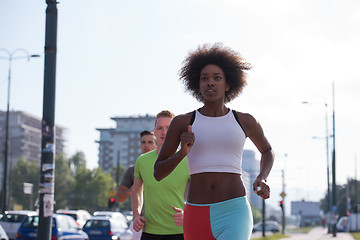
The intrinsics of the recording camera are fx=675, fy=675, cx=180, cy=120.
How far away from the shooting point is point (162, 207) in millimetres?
6059

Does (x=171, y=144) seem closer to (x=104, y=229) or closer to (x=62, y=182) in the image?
(x=104, y=229)

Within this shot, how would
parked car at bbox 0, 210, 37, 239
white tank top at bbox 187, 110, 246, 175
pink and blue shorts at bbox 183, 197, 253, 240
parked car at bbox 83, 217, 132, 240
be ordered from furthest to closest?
parked car at bbox 83, 217, 132, 240 → parked car at bbox 0, 210, 37, 239 → white tank top at bbox 187, 110, 246, 175 → pink and blue shorts at bbox 183, 197, 253, 240

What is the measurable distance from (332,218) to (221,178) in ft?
139

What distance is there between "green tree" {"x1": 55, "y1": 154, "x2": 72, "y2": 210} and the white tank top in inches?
3869

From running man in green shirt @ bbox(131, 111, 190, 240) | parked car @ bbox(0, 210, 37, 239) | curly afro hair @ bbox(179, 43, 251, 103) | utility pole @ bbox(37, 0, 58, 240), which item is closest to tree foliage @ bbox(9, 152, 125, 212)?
parked car @ bbox(0, 210, 37, 239)

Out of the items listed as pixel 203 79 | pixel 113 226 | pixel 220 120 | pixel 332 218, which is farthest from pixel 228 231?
pixel 332 218

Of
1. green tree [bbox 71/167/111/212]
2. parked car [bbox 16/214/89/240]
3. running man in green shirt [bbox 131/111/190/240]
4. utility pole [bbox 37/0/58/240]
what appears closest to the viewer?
running man in green shirt [bbox 131/111/190/240]

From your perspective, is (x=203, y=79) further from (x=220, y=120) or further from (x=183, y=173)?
(x=183, y=173)

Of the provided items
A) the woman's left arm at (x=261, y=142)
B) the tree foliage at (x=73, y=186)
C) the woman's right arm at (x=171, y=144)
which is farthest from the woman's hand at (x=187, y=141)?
the tree foliage at (x=73, y=186)

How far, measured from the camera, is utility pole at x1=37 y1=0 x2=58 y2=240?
11.0m

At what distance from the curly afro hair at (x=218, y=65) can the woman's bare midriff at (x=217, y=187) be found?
70 centimetres

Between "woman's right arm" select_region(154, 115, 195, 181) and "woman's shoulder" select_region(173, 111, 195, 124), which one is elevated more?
"woman's shoulder" select_region(173, 111, 195, 124)

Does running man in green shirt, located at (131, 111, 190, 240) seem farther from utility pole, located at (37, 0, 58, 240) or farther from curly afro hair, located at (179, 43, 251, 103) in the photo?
utility pole, located at (37, 0, 58, 240)

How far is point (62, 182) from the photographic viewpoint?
10638 cm
